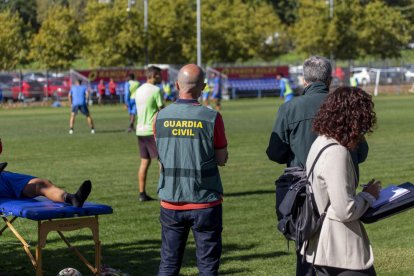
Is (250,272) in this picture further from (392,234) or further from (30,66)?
(30,66)

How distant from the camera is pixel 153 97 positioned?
14500 millimetres

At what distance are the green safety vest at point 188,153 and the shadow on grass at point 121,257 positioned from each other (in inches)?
96.1

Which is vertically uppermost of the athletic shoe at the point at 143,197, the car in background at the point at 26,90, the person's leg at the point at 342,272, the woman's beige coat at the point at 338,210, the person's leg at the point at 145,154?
the woman's beige coat at the point at 338,210

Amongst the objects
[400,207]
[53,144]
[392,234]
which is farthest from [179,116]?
[53,144]

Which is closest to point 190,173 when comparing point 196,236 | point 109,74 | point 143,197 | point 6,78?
point 196,236

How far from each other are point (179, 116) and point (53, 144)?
64.5 ft

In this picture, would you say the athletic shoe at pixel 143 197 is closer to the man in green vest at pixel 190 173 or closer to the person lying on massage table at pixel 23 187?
the person lying on massage table at pixel 23 187

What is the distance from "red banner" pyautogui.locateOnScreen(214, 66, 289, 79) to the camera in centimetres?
6412

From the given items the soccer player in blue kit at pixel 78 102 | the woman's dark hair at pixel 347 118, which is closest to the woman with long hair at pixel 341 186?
the woman's dark hair at pixel 347 118

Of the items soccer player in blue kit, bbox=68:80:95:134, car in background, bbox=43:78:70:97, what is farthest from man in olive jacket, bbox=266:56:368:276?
car in background, bbox=43:78:70:97

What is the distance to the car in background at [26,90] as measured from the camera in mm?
58406

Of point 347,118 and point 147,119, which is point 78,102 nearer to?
point 147,119

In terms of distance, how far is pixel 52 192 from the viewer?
8.62 m

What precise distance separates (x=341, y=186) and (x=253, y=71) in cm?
5996
